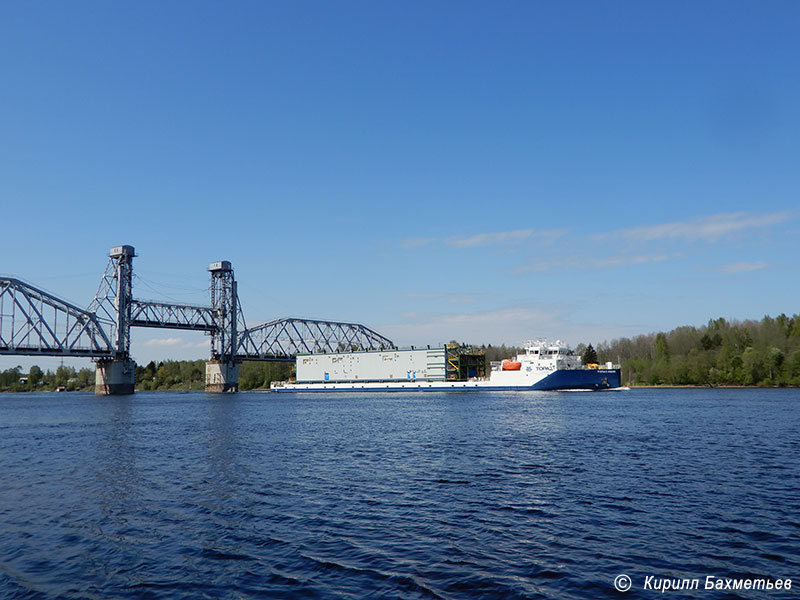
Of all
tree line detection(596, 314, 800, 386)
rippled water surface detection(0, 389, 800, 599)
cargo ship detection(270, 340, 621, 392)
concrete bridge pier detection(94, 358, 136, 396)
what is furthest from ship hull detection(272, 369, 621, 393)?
rippled water surface detection(0, 389, 800, 599)

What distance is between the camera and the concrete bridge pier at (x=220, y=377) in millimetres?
185250

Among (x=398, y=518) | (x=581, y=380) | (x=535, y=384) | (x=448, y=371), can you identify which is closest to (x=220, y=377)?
(x=448, y=371)

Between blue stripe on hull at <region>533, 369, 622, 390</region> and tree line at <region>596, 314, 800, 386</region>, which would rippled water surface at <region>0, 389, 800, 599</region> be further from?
tree line at <region>596, 314, 800, 386</region>

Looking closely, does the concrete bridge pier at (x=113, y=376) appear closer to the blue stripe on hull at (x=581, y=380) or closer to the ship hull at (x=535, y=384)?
the ship hull at (x=535, y=384)

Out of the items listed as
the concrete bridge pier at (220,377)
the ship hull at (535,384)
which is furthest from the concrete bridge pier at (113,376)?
the ship hull at (535,384)

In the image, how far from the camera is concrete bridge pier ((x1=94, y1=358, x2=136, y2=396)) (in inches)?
5969

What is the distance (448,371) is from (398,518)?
140 m

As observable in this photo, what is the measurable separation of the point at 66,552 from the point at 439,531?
1106cm

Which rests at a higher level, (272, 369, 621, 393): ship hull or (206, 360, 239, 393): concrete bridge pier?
(206, 360, 239, 393): concrete bridge pier

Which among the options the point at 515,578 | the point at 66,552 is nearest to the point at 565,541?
the point at 515,578

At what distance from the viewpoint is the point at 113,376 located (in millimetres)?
151875

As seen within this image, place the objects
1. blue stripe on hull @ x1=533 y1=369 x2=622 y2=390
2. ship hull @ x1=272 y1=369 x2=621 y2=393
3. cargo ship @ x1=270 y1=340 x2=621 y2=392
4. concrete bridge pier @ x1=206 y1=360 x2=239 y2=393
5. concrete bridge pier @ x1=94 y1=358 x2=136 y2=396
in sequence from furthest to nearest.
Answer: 1. concrete bridge pier @ x1=206 y1=360 x2=239 y2=393
2. concrete bridge pier @ x1=94 y1=358 x2=136 y2=396
3. cargo ship @ x1=270 y1=340 x2=621 y2=392
4. ship hull @ x1=272 y1=369 x2=621 y2=393
5. blue stripe on hull @ x1=533 y1=369 x2=622 y2=390

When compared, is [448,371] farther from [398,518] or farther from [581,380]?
[398,518]

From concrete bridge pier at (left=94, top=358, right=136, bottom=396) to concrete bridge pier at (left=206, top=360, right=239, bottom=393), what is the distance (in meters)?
33.0
